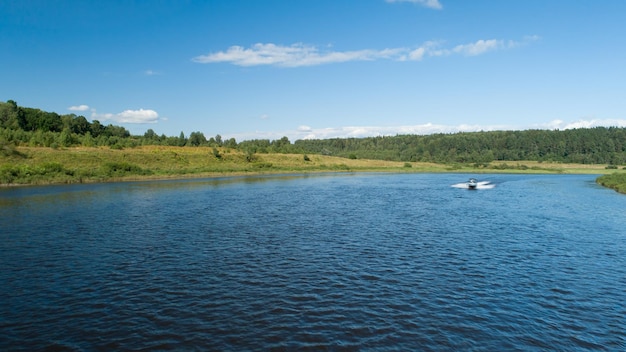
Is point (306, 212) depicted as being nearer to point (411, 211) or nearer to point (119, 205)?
point (411, 211)

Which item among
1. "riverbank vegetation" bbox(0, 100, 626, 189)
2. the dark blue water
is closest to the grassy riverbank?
"riverbank vegetation" bbox(0, 100, 626, 189)

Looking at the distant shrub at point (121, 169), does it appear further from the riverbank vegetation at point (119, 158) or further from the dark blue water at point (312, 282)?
the dark blue water at point (312, 282)

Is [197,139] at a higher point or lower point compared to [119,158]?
higher

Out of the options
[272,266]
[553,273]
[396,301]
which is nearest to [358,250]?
[272,266]

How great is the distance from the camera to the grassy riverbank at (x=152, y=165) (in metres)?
82.2

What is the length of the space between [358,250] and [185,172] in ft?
282

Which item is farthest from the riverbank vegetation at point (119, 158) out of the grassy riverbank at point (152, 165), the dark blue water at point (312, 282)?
the dark blue water at point (312, 282)

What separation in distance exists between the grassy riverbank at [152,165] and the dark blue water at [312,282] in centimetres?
4843

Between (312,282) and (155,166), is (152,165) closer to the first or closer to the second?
(155,166)

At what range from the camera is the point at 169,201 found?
175ft

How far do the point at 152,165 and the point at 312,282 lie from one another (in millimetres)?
98531

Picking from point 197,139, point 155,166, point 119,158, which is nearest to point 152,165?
point 155,166

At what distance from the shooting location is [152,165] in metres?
108

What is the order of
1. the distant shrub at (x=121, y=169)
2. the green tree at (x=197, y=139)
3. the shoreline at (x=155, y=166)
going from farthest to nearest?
the green tree at (x=197, y=139) → the distant shrub at (x=121, y=169) → the shoreline at (x=155, y=166)
